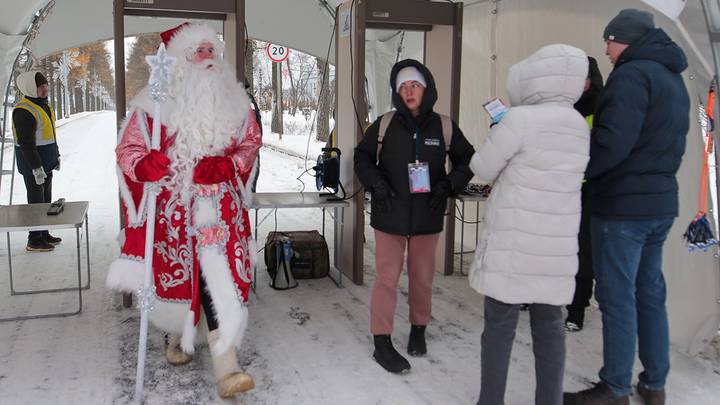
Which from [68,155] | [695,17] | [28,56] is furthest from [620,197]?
[68,155]

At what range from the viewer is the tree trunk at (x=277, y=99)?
66.0 ft

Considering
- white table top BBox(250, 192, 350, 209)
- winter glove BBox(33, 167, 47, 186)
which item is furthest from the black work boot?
winter glove BBox(33, 167, 47, 186)

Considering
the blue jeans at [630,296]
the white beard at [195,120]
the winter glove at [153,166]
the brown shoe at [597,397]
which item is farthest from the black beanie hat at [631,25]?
the winter glove at [153,166]

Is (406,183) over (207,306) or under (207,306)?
over

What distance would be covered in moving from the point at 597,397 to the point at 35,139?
17.1 feet

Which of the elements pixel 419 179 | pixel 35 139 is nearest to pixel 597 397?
pixel 419 179

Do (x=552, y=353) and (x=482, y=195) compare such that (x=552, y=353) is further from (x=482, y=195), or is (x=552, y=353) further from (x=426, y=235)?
(x=482, y=195)

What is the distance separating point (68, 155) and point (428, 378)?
15254 millimetres

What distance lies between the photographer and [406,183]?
11.1 feet

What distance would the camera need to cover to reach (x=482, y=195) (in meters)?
4.95

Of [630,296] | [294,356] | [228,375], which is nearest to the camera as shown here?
[630,296]

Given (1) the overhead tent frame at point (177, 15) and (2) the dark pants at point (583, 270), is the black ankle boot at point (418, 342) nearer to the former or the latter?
(2) the dark pants at point (583, 270)

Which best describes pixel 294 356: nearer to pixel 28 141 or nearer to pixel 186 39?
pixel 186 39

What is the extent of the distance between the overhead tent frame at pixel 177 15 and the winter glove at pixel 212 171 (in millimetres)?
1305
